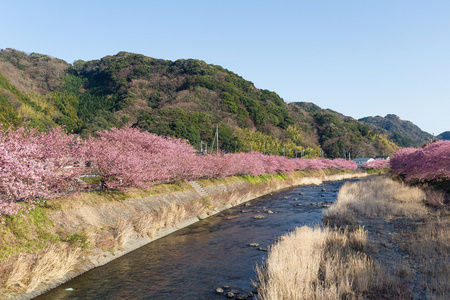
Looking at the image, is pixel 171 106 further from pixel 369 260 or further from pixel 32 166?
pixel 369 260

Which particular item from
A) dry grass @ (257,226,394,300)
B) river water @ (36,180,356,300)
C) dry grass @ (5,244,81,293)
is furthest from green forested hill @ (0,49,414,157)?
dry grass @ (257,226,394,300)

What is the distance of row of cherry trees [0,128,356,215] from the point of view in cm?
1163

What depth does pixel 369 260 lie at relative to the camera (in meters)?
11.5

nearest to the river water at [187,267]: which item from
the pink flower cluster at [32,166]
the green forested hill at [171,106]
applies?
the pink flower cluster at [32,166]

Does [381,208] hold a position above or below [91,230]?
below

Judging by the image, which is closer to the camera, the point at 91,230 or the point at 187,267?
the point at 187,267

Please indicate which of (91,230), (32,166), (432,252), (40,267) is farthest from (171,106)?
(432,252)

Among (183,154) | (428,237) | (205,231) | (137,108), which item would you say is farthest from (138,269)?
(137,108)

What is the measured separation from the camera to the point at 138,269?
43.8 ft

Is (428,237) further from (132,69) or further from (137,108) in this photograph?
(132,69)

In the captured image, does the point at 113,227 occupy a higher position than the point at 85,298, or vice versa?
the point at 113,227

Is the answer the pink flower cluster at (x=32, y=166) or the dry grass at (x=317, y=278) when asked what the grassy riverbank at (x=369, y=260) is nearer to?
Result: the dry grass at (x=317, y=278)

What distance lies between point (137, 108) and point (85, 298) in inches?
4732

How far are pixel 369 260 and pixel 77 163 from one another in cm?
1544
